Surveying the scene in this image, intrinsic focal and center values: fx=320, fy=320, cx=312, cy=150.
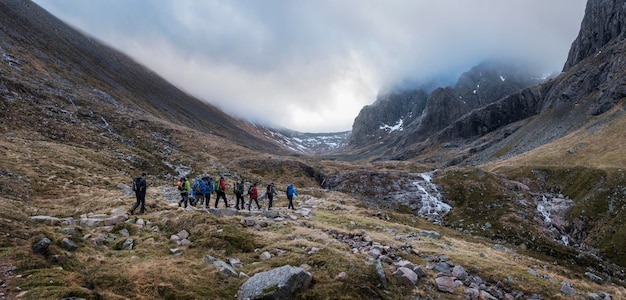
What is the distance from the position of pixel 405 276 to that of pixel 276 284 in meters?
6.30

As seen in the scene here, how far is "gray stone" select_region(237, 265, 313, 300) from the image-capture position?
11.3 meters

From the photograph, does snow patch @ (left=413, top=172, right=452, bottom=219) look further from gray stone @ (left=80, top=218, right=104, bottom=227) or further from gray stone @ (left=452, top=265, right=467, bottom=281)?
gray stone @ (left=80, top=218, right=104, bottom=227)

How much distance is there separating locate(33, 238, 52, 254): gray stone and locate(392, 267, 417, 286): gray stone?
13792 mm

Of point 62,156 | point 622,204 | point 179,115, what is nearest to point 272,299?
point 62,156

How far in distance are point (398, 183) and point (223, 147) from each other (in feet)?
171

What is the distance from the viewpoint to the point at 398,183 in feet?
232

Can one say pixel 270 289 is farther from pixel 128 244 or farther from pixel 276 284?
pixel 128 244

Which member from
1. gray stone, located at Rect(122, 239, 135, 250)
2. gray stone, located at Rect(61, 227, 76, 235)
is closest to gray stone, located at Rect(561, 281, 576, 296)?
gray stone, located at Rect(122, 239, 135, 250)

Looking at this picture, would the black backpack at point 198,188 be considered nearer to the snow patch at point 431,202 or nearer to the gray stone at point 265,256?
the gray stone at point 265,256

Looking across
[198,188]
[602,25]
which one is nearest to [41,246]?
[198,188]

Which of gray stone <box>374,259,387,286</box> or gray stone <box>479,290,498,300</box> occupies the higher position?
gray stone <box>374,259,387,286</box>

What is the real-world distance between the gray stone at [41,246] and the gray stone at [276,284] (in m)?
6.95

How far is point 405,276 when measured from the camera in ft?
47.6

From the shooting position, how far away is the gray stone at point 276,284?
37.2 ft
